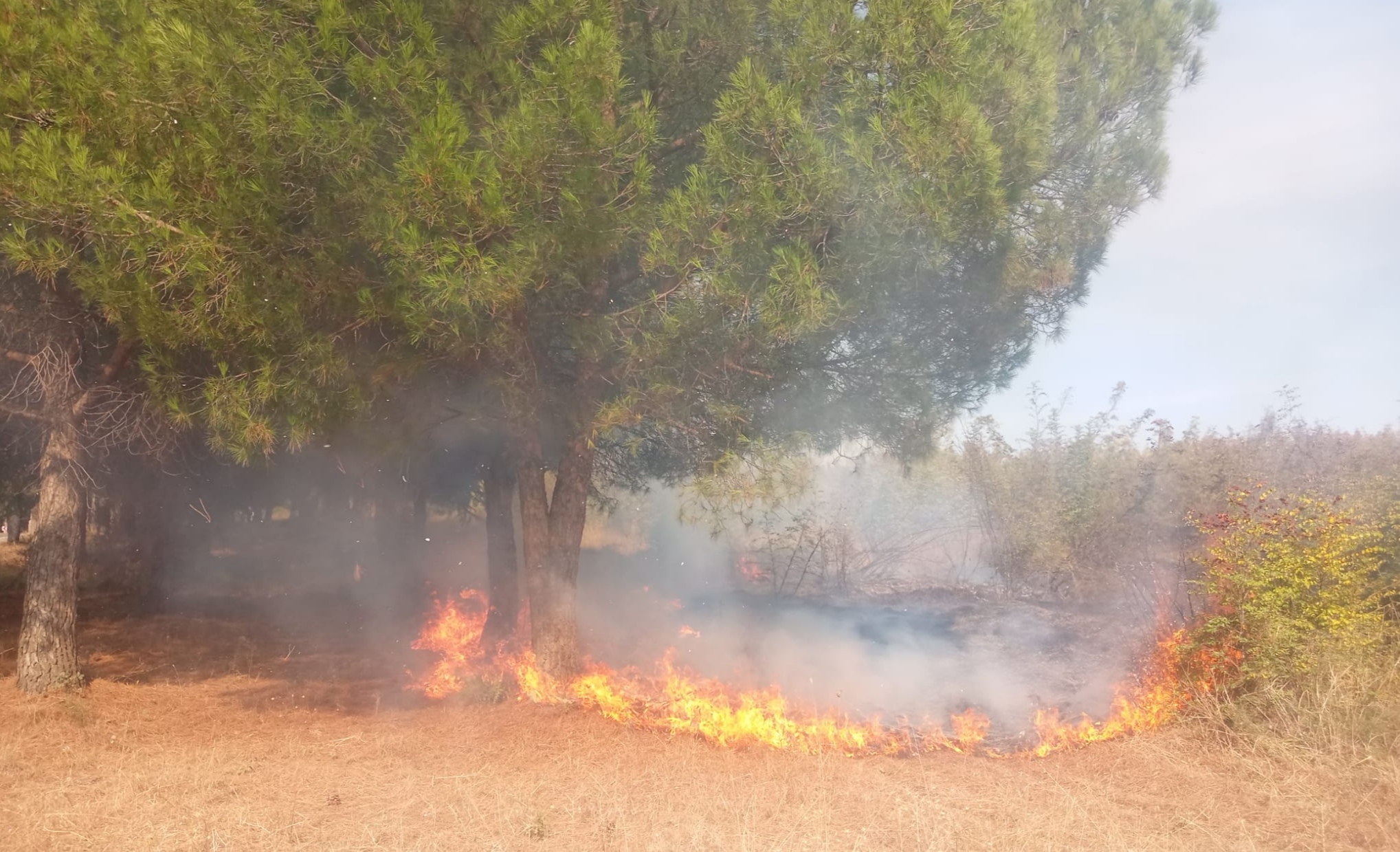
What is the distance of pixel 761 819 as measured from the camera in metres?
5.59

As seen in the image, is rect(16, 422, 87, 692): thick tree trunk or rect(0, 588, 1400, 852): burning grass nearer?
rect(0, 588, 1400, 852): burning grass

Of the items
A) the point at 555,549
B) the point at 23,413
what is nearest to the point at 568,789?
the point at 555,549

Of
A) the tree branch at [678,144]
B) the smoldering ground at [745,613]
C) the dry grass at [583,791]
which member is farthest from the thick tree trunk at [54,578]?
the tree branch at [678,144]

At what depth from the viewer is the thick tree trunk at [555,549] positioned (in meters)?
8.94

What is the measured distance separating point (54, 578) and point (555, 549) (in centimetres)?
478

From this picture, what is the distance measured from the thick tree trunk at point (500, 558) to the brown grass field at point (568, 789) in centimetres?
289

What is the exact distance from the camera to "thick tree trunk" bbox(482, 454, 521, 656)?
11.8 meters

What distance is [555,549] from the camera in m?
9.09

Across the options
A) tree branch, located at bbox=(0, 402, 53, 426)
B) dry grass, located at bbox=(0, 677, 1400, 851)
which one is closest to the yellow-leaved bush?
dry grass, located at bbox=(0, 677, 1400, 851)

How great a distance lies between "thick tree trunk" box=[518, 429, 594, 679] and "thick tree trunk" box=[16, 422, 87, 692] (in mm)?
4302

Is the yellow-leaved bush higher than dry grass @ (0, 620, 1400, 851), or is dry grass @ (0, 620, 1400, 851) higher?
the yellow-leaved bush

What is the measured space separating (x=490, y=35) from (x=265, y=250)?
2.44m

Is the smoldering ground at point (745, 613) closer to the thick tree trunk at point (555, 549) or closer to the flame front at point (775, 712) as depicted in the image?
the flame front at point (775, 712)

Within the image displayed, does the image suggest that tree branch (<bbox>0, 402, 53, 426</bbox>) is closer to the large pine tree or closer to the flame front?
the large pine tree
